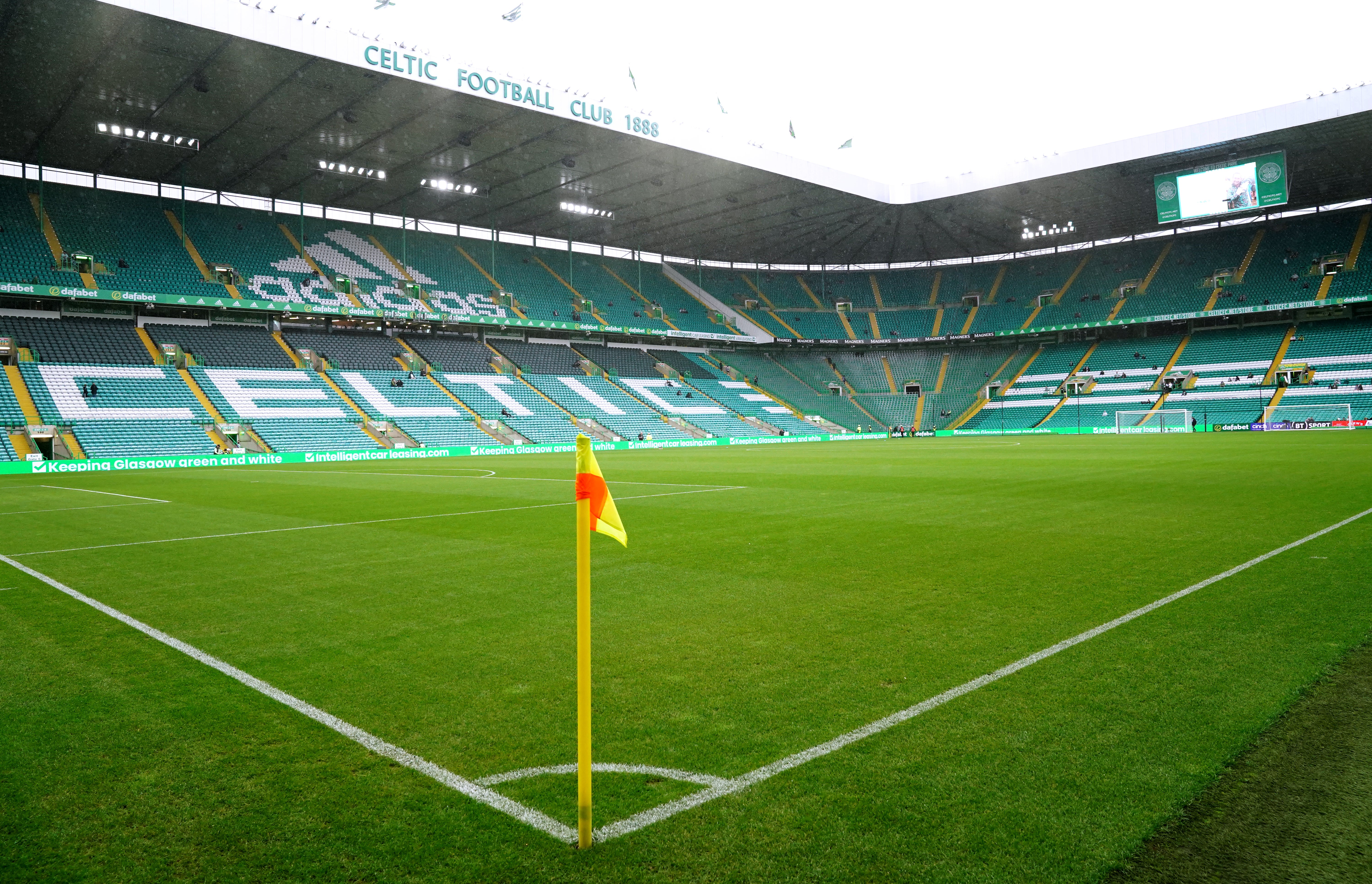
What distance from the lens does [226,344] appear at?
4191cm

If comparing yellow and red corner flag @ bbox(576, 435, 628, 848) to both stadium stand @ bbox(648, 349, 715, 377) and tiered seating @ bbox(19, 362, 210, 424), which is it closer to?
tiered seating @ bbox(19, 362, 210, 424)

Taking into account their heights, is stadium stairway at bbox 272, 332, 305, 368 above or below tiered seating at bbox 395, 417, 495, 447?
above

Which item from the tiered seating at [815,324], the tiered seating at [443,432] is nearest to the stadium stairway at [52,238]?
the tiered seating at [443,432]

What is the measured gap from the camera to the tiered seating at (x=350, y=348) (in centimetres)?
4481

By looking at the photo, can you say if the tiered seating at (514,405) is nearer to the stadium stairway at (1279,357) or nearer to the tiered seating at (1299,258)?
the stadium stairway at (1279,357)

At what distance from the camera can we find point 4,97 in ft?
101

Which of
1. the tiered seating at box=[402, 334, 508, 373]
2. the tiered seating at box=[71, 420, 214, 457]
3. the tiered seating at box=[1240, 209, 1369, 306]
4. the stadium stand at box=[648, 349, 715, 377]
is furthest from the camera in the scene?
the stadium stand at box=[648, 349, 715, 377]

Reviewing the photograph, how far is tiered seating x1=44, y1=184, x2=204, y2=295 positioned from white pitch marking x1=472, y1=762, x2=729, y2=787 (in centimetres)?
4473

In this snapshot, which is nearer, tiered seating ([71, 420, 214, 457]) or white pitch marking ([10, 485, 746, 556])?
white pitch marking ([10, 485, 746, 556])

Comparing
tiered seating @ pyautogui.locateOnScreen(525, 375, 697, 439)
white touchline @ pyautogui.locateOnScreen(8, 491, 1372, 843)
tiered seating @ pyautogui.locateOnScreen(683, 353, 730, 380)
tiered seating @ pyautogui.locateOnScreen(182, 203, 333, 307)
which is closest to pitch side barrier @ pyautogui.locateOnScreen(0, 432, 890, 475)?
tiered seating @ pyautogui.locateOnScreen(525, 375, 697, 439)

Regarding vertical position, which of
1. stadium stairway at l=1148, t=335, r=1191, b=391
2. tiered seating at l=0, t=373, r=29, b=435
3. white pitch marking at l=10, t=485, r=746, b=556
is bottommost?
white pitch marking at l=10, t=485, r=746, b=556

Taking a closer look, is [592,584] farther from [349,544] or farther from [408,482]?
[408,482]

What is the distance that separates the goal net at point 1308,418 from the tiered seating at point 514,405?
134 ft

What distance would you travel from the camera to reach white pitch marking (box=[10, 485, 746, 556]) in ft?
33.7
